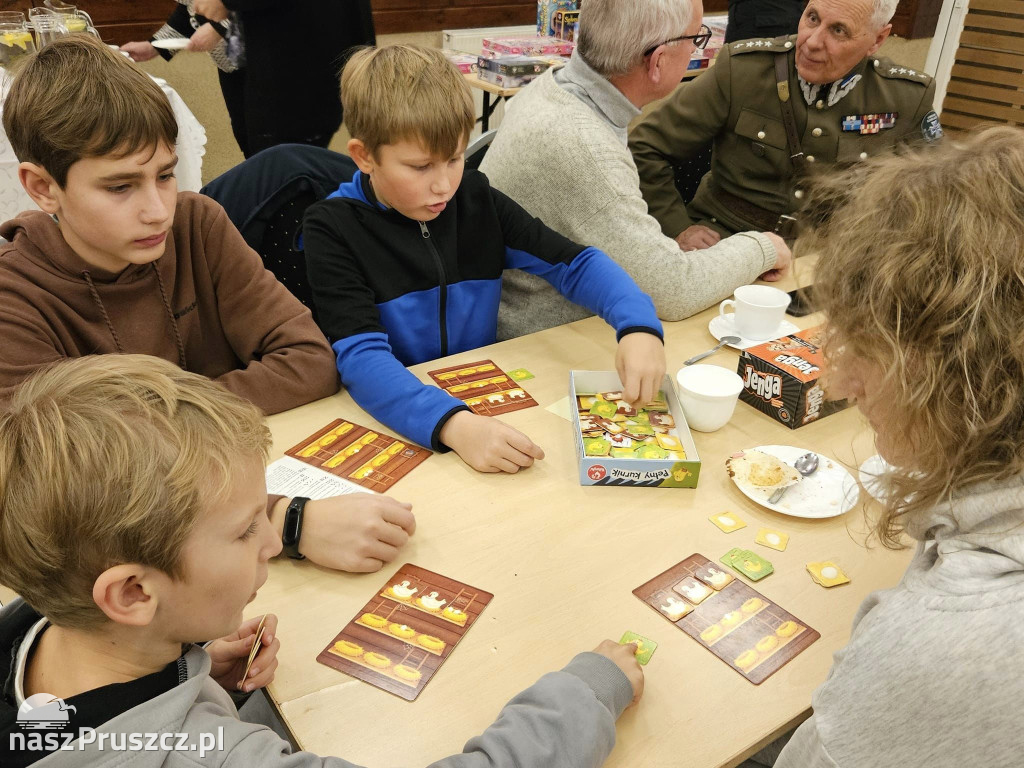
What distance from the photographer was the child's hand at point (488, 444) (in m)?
1.24

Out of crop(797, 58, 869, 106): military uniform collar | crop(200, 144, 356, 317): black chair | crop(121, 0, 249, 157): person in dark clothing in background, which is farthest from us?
crop(121, 0, 249, 157): person in dark clothing in background

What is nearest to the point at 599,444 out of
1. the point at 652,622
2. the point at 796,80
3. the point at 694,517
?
the point at 694,517

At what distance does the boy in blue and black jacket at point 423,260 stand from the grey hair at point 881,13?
1.28m

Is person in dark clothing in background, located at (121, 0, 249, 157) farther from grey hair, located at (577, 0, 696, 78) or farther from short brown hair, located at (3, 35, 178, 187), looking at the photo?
short brown hair, located at (3, 35, 178, 187)

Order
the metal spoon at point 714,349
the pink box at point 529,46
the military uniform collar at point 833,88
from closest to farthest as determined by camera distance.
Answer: the metal spoon at point 714,349
the military uniform collar at point 833,88
the pink box at point 529,46

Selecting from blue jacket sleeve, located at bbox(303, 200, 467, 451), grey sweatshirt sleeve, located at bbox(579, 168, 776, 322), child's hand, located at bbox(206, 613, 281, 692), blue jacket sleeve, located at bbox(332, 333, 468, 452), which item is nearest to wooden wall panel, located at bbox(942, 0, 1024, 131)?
grey sweatshirt sleeve, located at bbox(579, 168, 776, 322)

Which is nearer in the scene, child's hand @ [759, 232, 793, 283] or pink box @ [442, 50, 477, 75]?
child's hand @ [759, 232, 793, 283]

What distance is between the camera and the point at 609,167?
1759 millimetres

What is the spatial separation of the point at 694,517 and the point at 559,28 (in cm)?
418

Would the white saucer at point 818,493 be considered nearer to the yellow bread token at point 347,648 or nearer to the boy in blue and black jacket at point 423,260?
the boy in blue and black jacket at point 423,260

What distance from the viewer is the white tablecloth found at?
250cm

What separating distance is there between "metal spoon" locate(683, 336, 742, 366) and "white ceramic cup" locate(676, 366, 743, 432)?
16cm

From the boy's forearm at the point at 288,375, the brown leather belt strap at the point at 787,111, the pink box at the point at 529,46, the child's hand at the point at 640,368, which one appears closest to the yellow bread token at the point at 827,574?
the child's hand at the point at 640,368

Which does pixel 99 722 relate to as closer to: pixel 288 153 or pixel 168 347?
pixel 168 347
